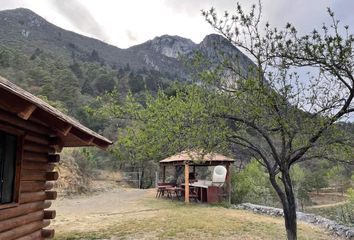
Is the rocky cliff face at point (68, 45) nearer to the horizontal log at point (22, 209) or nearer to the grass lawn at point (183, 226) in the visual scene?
the grass lawn at point (183, 226)

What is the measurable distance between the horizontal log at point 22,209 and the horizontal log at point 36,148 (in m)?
0.81

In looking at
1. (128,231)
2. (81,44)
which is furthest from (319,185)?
(81,44)

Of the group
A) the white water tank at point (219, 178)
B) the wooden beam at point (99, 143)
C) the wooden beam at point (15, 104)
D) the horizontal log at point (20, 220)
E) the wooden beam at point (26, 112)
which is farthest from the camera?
the white water tank at point (219, 178)

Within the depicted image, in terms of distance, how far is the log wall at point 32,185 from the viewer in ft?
16.2

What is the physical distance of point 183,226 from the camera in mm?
11531

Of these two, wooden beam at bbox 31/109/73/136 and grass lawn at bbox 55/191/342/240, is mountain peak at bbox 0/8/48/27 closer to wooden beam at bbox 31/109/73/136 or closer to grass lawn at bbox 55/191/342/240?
grass lawn at bbox 55/191/342/240

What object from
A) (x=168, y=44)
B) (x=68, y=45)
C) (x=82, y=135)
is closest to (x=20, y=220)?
(x=82, y=135)

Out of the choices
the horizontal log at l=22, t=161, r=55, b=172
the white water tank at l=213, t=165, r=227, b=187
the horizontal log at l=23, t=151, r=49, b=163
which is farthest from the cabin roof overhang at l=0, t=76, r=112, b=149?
the white water tank at l=213, t=165, r=227, b=187

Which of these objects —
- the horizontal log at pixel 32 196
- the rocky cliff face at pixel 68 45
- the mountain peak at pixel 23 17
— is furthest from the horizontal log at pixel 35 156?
the mountain peak at pixel 23 17

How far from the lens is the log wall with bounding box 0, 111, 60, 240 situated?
495cm

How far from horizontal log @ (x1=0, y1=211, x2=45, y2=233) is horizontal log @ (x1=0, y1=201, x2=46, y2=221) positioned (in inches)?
2.1

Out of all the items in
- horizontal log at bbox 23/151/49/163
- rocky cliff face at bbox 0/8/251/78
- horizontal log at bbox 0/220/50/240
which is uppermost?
rocky cliff face at bbox 0/8/251/78

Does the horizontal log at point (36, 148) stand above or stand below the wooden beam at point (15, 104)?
below

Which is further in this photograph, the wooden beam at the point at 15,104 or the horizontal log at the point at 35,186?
the horizontal log at the point at 35,186
